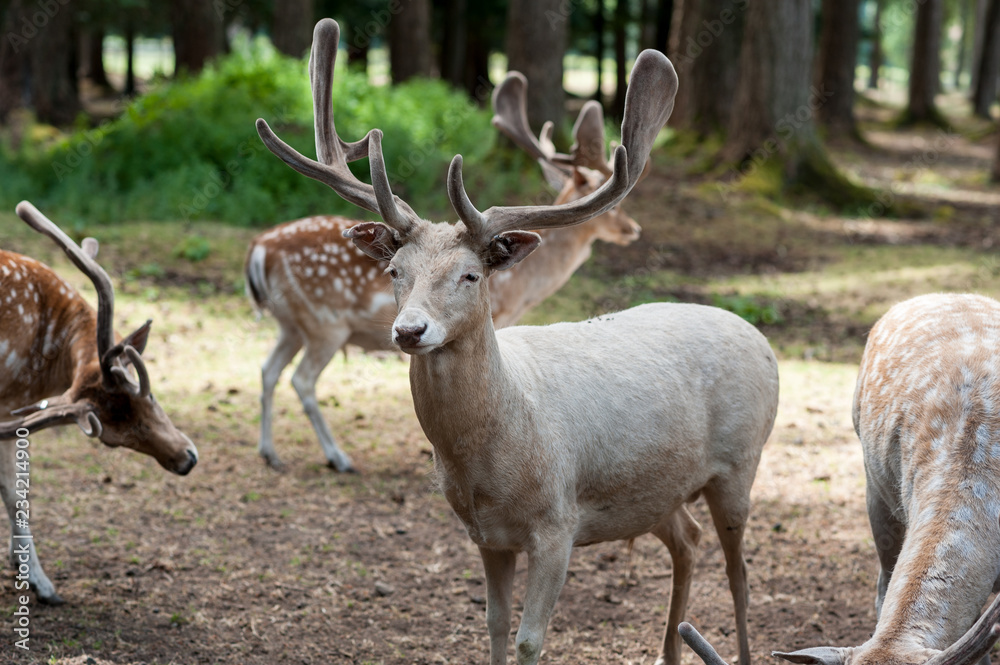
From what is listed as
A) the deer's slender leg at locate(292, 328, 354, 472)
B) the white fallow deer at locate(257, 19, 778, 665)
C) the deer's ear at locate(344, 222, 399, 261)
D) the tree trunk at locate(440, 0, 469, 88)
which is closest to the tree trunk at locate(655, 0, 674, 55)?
the tree trunk at locate(440, 0, 469, 88)

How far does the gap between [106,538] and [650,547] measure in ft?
9.72

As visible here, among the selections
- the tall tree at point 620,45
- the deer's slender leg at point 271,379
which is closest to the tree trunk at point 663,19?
the tall tree at point 620,45

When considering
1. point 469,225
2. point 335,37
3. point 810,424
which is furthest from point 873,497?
point 810,424

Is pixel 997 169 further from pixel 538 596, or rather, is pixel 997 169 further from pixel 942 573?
pixel 538 596

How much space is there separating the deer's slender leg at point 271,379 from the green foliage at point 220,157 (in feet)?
16.9

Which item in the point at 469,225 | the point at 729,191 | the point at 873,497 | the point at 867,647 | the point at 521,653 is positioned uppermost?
the point at 469,225

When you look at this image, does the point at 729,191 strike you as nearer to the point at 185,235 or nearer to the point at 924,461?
the point at 185,235

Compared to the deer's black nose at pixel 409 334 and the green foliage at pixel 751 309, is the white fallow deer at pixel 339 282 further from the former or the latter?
the deer's black nose at pixel 409 334

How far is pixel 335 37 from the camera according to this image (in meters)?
3.71

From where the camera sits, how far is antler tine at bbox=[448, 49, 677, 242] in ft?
10.4

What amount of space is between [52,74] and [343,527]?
18.0 metres

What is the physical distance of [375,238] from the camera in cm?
331

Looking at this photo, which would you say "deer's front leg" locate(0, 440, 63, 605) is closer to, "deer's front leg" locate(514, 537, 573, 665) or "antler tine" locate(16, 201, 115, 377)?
"antler tine" locate(16, 201, 115, 377)

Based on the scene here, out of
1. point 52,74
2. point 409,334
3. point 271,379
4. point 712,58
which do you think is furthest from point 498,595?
point 52,74
